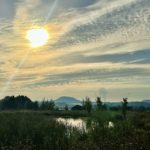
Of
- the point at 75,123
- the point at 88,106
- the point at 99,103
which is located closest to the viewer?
the point at 75,123

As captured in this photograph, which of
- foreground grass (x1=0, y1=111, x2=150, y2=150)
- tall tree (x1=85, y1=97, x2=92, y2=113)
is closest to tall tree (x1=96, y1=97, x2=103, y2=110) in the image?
tall tree (x1=85, y1=97, x2=92, y2=113)

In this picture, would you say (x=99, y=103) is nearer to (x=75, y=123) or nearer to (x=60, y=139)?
(x=75, y=123)

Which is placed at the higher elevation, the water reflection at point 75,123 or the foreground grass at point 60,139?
the water reflection at point 75,123

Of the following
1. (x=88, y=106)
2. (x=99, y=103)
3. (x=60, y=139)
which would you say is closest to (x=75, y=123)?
(x=99, y=103)

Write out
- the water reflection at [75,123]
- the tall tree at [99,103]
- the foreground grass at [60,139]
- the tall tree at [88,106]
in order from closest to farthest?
the foreground grass at [60,139]
the water reflection at [75,123]
the tall tree at [99,103]
the tall tree at [88,106]

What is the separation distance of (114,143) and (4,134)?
30.9 ft

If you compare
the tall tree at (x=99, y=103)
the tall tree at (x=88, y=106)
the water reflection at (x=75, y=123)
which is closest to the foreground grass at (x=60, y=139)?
the water reflection at (x=75, y=123)

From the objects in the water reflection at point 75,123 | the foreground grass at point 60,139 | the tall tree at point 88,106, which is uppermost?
the tall tree at point 88,106

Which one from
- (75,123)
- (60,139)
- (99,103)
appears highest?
(99,103)

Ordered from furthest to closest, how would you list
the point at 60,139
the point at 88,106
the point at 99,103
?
the point at 88,106
the point at 99,103
the point at 60,139

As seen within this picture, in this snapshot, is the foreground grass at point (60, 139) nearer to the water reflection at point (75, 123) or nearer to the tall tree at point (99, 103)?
the water reflection at point (75, 123)

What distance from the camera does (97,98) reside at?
65000 millimetres

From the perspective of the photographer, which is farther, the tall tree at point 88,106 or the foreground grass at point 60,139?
the tall tree at point 88,106

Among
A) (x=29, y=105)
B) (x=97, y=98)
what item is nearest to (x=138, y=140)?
(x=97, y=98)
